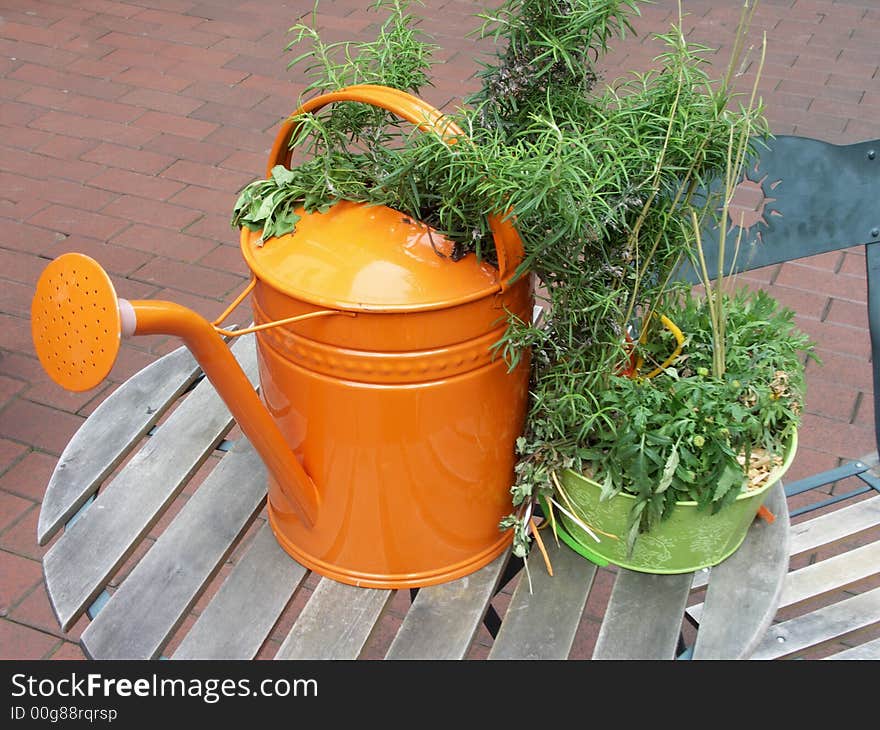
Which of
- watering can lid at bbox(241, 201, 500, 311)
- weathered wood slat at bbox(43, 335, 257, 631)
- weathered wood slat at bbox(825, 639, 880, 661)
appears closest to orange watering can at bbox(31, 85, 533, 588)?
watering can lid at bbox(241, 201, 500, 311)

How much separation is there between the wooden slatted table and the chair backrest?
1.59 feet

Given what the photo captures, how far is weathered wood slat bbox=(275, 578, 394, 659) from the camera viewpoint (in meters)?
1.18

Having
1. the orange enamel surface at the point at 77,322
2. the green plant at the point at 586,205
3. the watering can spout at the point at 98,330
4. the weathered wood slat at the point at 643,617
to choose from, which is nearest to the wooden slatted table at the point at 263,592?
the weathered wood slat at the point at 643,617

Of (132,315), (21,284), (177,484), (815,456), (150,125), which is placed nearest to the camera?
(132,315)

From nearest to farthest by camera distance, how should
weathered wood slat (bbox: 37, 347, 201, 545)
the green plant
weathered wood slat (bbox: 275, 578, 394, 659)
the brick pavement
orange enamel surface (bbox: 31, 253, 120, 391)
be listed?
orange enamel surface (bbox: 31, 253, 120, 391)
the green plant
weathered wood slat (bbox: 275, 578, 394, 659)
weathered wood slat (bbox: 37, 347, 201, 545)
the brick pavement

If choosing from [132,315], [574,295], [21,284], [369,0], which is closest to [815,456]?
[574,295]

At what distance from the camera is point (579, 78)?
114cm

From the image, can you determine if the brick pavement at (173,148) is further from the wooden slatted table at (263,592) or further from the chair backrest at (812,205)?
the wooden slatted table at (263,592)

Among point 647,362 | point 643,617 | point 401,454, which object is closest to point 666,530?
point 643,617

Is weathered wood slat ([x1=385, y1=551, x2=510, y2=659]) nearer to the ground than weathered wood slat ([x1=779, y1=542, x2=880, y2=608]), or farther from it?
farther from it

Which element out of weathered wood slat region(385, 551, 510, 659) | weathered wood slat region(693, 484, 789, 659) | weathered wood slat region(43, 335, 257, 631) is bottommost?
weathered wood slat region(693, 484, 789, 659)

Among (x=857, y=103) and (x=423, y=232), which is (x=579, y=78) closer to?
(x=423, y=232)

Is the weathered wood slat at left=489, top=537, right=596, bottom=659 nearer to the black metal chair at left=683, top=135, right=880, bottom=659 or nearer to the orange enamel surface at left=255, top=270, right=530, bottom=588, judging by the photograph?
the orange enamel surface at left=255, top=270, right=530, bottom=588
